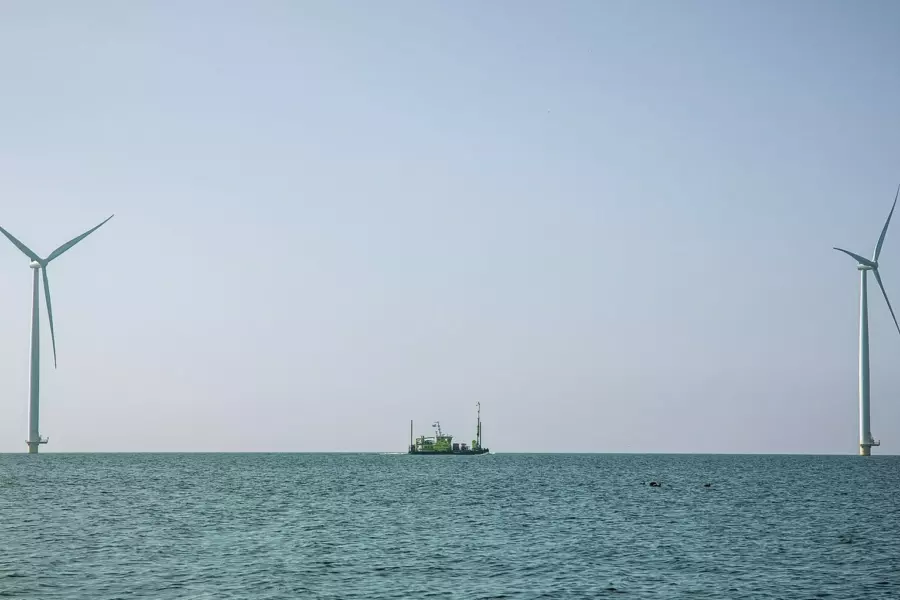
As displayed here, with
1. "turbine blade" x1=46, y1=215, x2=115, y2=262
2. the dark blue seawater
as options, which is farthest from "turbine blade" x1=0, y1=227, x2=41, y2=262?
the dark blue seawater

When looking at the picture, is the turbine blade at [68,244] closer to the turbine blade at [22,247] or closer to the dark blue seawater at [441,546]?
the turbine blade at [22,247]

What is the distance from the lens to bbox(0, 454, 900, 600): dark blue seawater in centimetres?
4622

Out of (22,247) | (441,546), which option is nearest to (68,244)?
(22,247)

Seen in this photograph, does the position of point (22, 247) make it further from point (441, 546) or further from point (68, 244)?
point (441, 546)

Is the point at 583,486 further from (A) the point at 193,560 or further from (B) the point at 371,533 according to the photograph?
(A) the point at 193,560

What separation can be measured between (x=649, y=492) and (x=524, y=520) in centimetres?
4800

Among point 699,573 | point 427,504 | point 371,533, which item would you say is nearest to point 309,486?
point 427,504

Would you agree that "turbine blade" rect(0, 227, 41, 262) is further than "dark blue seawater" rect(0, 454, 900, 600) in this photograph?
Yes

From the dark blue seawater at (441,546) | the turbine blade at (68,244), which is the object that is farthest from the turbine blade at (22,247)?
the dark blue seawater at (441,546)

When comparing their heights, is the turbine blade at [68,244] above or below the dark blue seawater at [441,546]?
above

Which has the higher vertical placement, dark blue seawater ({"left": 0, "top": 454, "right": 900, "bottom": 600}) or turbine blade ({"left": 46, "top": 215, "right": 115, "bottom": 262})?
turbine blade ({"left": 46, "top": 215, "right": 115, "bottom": 262})

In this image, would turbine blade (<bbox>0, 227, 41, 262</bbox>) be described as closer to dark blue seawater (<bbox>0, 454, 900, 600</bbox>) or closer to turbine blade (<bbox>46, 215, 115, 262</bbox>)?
turbine blade (<bbox>46, 215, 115, 262</bbox>)

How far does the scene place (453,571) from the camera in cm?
5100

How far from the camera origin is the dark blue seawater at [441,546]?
46219mm
